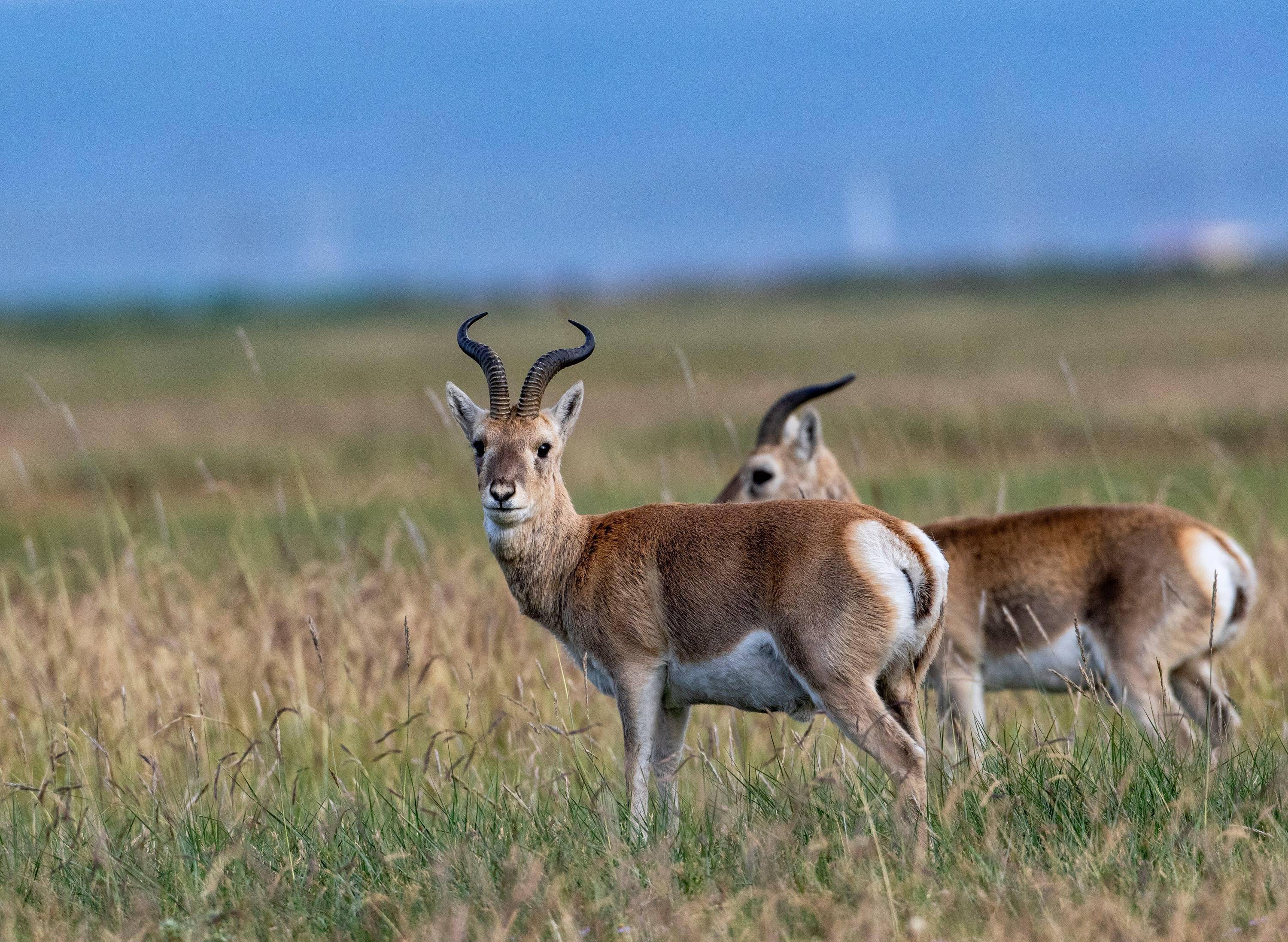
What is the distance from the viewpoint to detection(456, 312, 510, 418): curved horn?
6230mm

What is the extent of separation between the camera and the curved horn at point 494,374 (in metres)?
6.23

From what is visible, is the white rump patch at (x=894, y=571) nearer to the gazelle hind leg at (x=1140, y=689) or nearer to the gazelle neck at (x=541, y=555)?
the gazelle neck at (x=541, y=555)

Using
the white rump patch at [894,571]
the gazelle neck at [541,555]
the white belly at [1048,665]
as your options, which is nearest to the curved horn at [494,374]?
the gazelle neck at [541,555]

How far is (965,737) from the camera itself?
550 cm

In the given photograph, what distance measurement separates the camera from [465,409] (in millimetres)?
6625

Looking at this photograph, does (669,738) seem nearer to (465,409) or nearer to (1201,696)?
(465,409)

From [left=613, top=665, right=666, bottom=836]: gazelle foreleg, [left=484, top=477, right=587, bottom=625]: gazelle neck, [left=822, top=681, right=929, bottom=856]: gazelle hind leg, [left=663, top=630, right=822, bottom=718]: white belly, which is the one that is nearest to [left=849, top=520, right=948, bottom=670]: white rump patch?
[left=822, top=681, right=929, bottom=856]: gazelle hind leg

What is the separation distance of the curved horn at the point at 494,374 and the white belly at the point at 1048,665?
2767 mm

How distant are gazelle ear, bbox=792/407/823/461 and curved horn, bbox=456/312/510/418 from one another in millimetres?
2485

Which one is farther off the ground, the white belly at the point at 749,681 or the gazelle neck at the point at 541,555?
the gazelle neck at the point at 541,555

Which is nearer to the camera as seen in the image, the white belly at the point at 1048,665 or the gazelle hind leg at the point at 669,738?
the gazelle hind leg at the point at 669,738

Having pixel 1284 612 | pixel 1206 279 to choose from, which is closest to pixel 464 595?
pixel 1284 612

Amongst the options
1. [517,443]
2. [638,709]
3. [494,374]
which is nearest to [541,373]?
[494,374]

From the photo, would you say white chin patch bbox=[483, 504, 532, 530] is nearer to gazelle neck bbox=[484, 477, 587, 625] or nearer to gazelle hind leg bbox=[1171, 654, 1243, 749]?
gazelle neck bbox=[484, 477, 587, 625]
